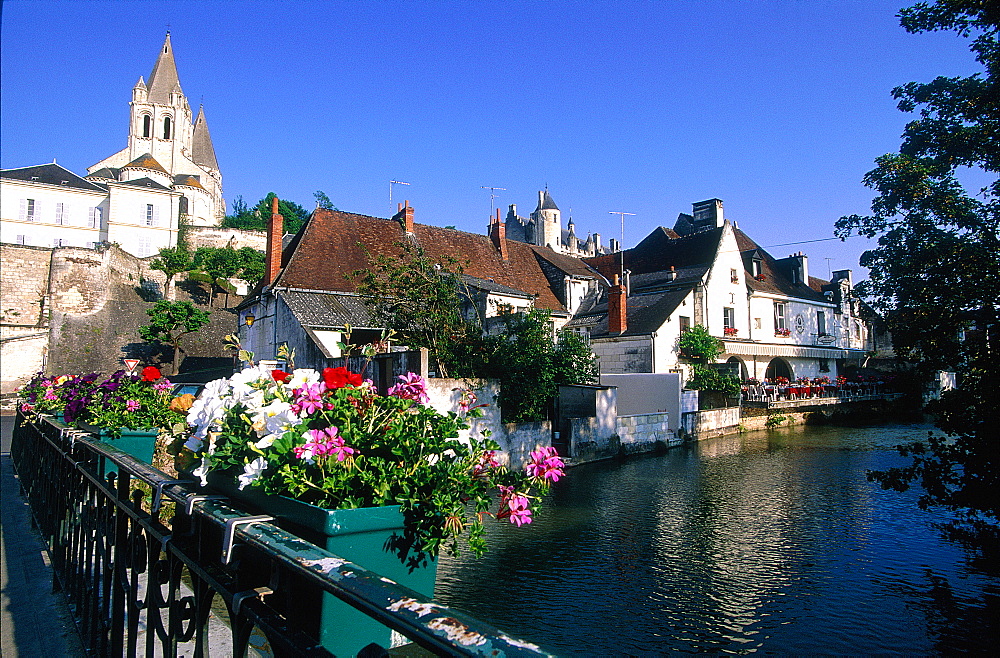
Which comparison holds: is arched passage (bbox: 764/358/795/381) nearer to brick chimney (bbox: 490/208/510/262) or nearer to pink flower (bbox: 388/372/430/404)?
brick chimney (bbox: 490/208/510/262)

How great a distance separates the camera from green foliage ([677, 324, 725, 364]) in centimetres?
2642

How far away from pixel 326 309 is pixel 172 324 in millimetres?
23503

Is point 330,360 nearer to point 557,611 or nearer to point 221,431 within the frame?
point 557,611

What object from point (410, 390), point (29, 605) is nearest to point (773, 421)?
point (410, 390)

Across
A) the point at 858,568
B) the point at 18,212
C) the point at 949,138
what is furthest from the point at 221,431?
the point at 18,212

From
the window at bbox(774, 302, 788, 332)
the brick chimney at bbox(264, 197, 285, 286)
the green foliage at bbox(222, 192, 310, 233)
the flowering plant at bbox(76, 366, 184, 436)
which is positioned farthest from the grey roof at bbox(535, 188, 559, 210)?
the flowering plant at bbox(76, 366, 184, 436)

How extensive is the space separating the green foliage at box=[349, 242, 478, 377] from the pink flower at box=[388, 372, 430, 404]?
35.5ft

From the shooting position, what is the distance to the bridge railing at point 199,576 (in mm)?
1156

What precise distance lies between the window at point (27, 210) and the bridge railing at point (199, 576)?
65.0 m

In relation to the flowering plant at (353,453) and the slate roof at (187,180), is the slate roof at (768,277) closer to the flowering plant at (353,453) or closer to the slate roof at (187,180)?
the flowering plant at (353,453)

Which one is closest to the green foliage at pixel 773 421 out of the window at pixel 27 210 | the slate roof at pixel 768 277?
the slate roof at pixel 768 277

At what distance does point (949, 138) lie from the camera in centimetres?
823

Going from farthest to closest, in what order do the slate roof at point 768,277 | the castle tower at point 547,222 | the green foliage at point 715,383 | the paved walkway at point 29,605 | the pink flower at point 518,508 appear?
the castle tower at point 547,222 < the slate roof at point 768,277 < the green foliage at point 715,383 < the paved walkway at point 29,605 < the pink flower at point 518,508

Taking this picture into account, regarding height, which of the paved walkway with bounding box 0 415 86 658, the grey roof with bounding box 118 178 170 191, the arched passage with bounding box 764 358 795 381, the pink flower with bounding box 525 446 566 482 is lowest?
the paved walkway with bounding box 0 415 86 658
